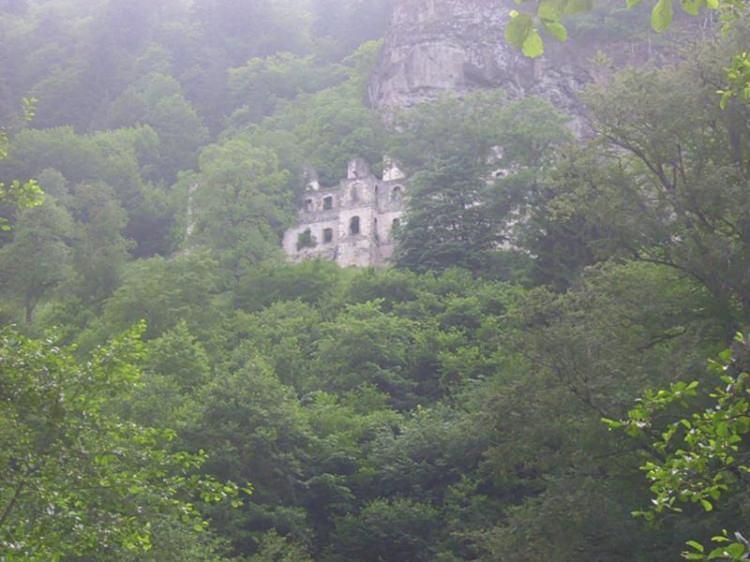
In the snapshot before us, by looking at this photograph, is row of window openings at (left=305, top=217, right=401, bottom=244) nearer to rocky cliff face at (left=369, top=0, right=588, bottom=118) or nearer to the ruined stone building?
the ruined stone building

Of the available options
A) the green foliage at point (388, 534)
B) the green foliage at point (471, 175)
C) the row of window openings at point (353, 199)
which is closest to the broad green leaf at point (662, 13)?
the green foliage at point (388, 534)

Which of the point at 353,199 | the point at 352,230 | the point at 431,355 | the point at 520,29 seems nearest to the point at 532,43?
the point at 520,29

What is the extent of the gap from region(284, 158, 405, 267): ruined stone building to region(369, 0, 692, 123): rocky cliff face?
26.9 ft

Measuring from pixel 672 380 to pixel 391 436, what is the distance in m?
9.19

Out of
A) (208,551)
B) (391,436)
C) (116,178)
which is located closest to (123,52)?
(116,178)

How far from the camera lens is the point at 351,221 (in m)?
53.3

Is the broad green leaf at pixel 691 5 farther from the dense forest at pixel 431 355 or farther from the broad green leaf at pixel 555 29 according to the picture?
the dense forest at pixel 431 355

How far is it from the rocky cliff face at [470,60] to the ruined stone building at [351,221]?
8.20 metres

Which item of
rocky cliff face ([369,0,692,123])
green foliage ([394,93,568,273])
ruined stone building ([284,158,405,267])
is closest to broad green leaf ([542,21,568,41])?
green foliage ([394,93,568,273])

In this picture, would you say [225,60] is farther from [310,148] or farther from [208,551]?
[208,551]

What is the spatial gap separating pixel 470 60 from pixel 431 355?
121ft

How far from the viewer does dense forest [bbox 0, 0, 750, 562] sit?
11969 millimetres

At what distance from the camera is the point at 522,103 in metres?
51.0

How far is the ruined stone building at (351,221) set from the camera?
51.9m
